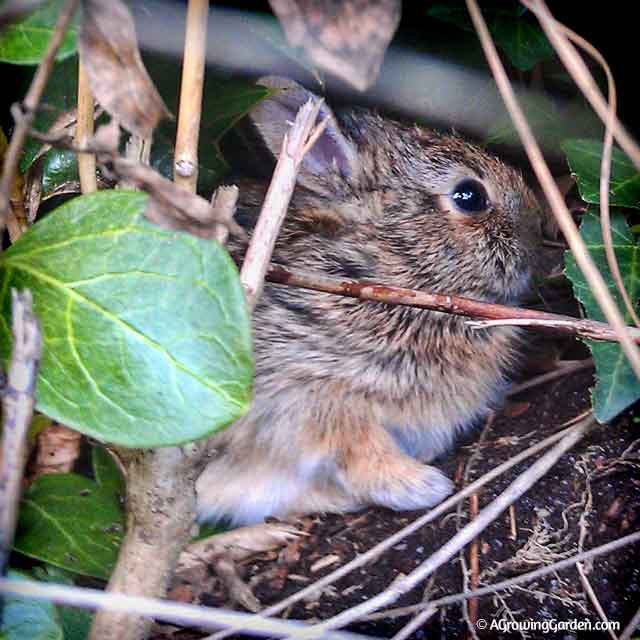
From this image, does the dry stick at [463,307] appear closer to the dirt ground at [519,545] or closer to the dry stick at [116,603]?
the dirt ground at [519,545]

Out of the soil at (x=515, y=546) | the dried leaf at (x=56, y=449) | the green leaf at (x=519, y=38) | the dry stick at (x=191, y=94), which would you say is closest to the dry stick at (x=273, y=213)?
the dry stick at (x=191, y=94)

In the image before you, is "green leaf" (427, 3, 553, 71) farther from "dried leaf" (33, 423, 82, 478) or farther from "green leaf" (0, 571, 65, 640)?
"green leaf" (0, 571, 65, 640)

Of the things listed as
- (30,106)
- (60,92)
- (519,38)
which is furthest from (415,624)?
(519,38)

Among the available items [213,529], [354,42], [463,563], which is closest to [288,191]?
[354,42]

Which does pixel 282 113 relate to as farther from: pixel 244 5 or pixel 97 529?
pixel 97 529

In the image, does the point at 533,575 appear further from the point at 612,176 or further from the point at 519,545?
the point at 612,176

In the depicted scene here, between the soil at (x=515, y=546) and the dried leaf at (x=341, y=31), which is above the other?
the dried leaf at (x=341, y=31)
